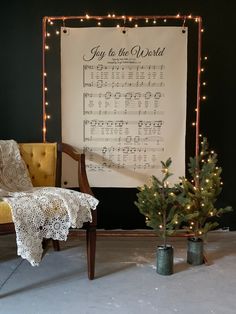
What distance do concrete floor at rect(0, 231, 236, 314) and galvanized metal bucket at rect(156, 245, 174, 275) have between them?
0.04m

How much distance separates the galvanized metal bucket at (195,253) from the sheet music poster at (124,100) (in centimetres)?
68

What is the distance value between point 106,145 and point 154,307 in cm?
149

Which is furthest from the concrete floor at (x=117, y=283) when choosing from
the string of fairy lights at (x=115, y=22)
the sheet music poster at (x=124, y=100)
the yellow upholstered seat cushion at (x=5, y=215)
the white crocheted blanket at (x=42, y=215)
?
the string of fairy lights at (x=115, y=22)

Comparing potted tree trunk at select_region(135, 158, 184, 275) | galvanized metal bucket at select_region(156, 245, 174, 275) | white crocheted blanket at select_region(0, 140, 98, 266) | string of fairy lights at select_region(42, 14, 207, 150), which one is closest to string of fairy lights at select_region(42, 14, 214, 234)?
string of fairy lights at select_region(42, 14, 207, 150)

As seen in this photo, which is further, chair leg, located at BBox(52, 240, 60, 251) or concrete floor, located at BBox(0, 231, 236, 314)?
chair leg, located at BBox(52, 240, 60, 251)

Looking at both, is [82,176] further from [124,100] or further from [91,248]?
[124,100]

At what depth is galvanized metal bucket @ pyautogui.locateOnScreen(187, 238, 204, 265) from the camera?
8.43 ft

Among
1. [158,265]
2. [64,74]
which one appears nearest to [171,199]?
[158,265]

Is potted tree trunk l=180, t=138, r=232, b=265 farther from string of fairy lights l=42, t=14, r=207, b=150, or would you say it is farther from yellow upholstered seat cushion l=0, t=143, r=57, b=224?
yellow upholstered seat cushion l=0, t=143, r=57, b=224

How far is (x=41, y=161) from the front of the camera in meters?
2.85

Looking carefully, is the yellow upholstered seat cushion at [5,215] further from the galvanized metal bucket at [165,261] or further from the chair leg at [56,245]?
the galvanized metal bucket at [165,261]

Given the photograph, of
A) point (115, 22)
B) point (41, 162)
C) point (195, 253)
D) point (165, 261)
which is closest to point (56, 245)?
point (41, 162)

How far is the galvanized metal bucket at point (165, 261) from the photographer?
2.40 meters

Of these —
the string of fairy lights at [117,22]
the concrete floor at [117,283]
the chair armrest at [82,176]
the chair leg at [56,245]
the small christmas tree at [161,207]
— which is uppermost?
the string of fairy lights at [117,22]
